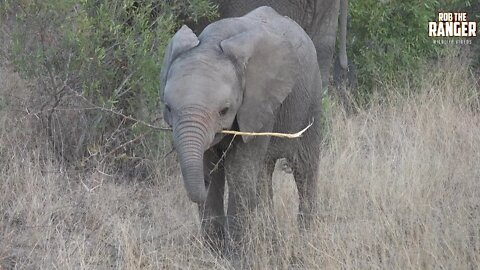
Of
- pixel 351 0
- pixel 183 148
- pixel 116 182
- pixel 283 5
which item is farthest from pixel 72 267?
pixel 351 0

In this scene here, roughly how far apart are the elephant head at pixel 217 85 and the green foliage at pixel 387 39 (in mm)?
4428

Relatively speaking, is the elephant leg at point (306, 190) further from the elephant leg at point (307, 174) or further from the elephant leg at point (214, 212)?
the elephant leg at point (214, 212)

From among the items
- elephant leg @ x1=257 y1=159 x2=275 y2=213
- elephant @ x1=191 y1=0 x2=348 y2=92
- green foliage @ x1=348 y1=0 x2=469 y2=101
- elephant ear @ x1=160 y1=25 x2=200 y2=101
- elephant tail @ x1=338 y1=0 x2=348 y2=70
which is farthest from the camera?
green foliage @ x1=348 y1=0 x2=469 y2=101

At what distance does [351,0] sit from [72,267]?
5.58 m

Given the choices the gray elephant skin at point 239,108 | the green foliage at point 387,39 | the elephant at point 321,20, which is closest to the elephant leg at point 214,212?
the gray elephant skin at point 239,108

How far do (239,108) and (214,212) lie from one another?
82 centimetres

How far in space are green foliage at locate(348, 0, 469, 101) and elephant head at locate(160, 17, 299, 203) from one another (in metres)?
4.43

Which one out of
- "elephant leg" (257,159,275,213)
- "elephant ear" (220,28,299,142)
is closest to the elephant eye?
"elephant ear" (220,28,299,142)

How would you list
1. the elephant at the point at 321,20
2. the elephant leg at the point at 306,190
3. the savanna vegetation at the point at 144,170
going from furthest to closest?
the elephant at the point at 321,20, the elephant leg at the point at 306,190, the savanna vegetation at the point at 144,170

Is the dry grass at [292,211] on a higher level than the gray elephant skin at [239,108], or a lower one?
lower

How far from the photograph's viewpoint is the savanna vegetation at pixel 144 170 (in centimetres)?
515

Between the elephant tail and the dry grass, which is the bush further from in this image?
the elephant tail

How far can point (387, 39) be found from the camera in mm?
9695

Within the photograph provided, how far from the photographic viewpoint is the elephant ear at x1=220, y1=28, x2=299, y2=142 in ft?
16.4
